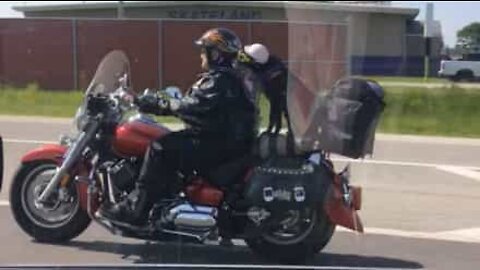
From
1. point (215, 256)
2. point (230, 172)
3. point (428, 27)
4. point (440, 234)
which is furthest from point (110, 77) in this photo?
point (440, 234)

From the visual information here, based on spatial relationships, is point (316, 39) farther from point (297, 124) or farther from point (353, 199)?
point (353, 199)

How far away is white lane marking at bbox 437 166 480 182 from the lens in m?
13.2

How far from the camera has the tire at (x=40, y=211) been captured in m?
7.80

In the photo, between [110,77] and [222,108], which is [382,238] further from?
[110,77]

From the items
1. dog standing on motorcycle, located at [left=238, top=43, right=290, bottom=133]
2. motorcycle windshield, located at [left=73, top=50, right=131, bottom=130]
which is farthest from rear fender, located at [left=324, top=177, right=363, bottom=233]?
motorcycle windshield, located at [left=73, top=50, right=131, bottom=130]

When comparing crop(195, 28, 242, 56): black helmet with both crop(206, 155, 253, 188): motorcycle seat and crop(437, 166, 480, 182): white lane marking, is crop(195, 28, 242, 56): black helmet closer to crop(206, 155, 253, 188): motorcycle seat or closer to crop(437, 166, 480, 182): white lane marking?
crop(206, 155, 253, 188): motorcycle seat

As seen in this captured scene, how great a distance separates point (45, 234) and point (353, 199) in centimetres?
224

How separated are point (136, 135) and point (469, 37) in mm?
2501

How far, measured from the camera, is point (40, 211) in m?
7.85

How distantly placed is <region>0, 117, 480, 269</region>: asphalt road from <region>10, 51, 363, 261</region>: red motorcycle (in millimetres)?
171

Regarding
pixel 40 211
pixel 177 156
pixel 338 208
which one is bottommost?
pixel 40 211

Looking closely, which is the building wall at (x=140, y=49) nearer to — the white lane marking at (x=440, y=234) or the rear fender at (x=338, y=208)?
the rear fender at (x=338, y=208)

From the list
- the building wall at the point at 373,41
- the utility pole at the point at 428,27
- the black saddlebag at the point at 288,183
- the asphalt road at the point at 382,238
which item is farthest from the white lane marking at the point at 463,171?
the utility pole at the point at 428,27

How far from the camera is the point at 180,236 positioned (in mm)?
7289
